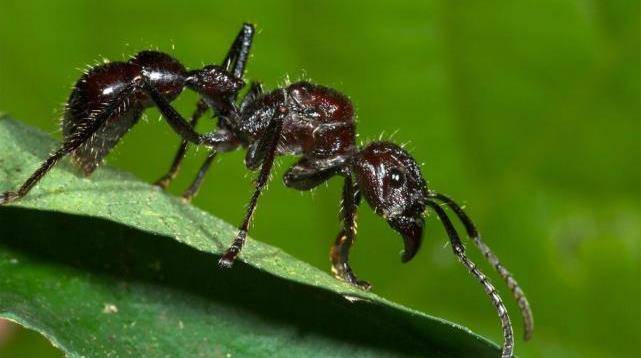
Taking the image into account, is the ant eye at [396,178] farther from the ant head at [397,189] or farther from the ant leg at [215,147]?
the ant leg at [215,147]

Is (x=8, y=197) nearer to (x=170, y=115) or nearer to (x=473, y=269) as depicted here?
(x=170, y=115)

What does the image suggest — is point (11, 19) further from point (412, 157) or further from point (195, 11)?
point (412, 157)

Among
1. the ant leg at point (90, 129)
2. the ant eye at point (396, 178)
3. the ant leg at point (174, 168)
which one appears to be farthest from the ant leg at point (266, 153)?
the ant leg at point (90, 129)

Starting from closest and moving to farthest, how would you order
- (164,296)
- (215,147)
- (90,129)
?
(164,296)
(90,129)
(215,147)

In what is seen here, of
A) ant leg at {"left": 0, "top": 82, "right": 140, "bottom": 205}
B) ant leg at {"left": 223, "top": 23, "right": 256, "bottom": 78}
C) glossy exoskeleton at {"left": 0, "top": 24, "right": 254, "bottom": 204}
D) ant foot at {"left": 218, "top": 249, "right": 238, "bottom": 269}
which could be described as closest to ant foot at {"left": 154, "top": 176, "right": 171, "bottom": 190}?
glossy exoskeleton at {"left": 0, "top": 24, "right": 254, "bottom": 204}

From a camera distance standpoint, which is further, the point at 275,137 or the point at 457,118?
the point at 457,118

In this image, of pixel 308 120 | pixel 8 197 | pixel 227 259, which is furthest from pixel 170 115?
pixel 227 259
